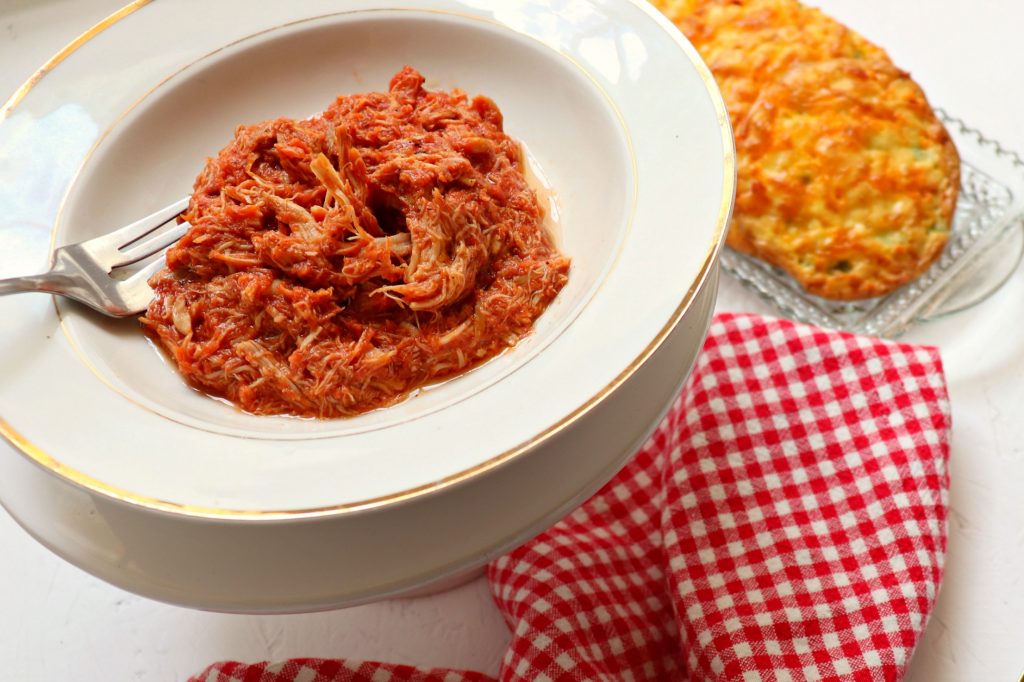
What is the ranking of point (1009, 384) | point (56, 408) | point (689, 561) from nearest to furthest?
point (56, 408) < point (689, 561) < point (1009, 384)

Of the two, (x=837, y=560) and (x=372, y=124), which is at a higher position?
(x=372, y=124)

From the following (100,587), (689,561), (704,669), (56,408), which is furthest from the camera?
(100,587)

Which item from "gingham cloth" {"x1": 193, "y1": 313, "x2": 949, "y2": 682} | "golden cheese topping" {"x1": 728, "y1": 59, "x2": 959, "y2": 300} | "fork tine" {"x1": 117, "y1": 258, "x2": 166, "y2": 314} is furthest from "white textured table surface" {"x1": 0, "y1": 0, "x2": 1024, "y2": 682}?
"fork tine" {"x1": 117, "y1": 258, "x2": 166, "y2": 314}

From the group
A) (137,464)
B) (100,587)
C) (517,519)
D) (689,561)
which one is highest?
(137,464)

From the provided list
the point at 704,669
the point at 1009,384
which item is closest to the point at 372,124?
the point at 704,669

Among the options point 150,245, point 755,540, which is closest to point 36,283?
point 150,245

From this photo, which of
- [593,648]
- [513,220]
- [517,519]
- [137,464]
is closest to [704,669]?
[593,648]

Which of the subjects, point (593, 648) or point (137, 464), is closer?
point (137, 464)

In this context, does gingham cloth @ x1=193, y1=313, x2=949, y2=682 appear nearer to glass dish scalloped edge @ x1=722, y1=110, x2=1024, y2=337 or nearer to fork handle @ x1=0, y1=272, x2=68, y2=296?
glass dish scalloped edge @ x1=722, y1=110, x2=1024, y2=337

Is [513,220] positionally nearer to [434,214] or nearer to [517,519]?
[434,214]
